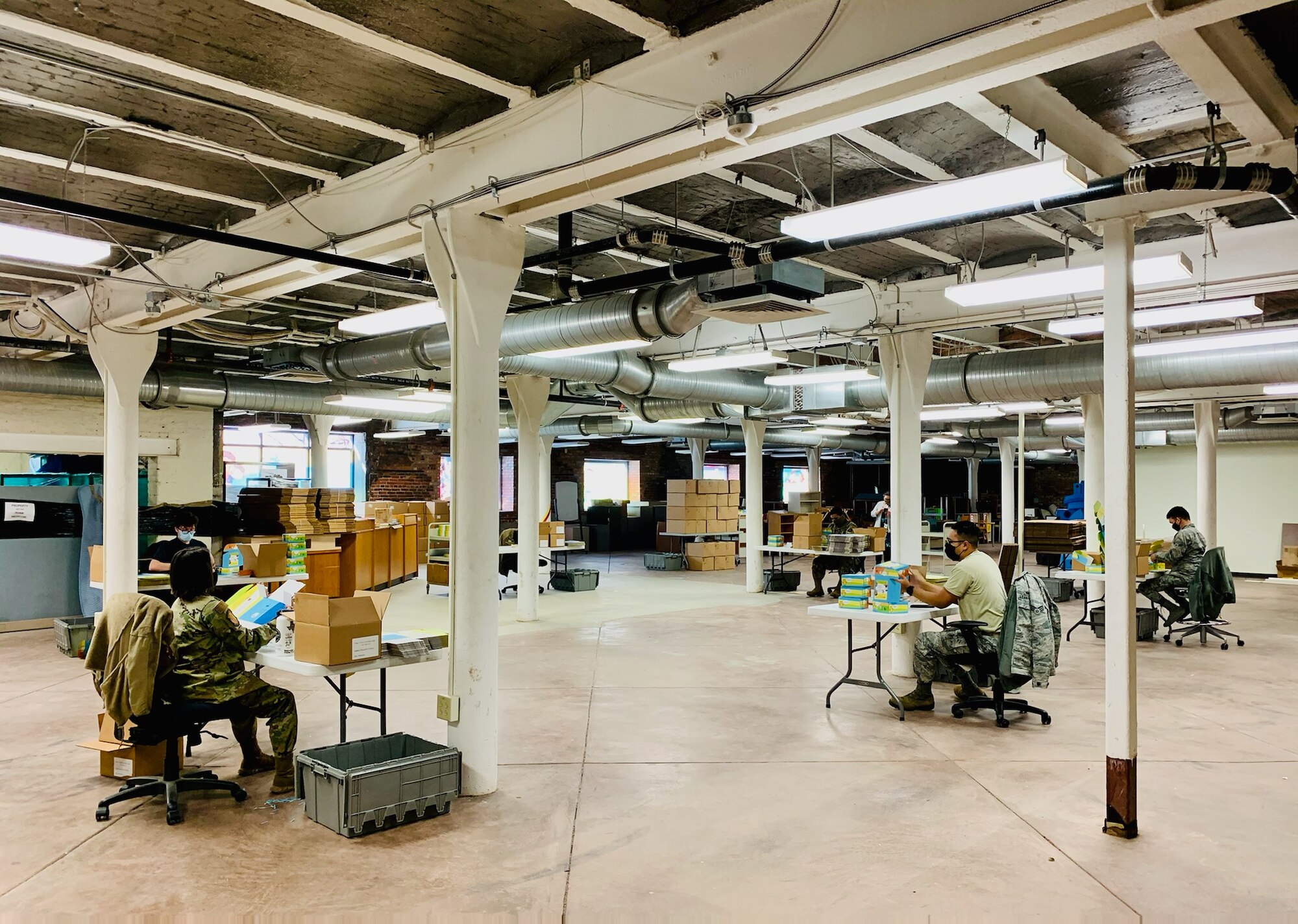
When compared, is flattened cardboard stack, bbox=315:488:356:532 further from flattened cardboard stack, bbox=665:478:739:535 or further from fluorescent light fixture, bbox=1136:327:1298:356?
fluorescent light fixture, bbox=1136:327:1298:356

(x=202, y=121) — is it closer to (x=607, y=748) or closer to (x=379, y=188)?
(x=379, y=188)

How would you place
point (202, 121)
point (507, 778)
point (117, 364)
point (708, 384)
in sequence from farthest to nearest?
point (708, 384) → point (117, 364) → point (507, 778) → point (202, 121)

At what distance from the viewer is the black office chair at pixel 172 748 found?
3928 millimetres

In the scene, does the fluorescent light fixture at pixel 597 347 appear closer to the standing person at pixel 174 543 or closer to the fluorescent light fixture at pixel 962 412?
the standing person at pixel 174 543

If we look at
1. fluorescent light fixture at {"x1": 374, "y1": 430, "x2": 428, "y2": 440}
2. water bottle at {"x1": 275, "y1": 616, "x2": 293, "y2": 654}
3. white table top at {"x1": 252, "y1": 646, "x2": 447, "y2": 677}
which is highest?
fluorescent light fixture at {"x1": 374, "y1": 430, "x2": 428, "y2": 440}

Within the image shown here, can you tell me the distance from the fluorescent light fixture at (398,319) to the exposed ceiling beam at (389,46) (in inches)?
53.3

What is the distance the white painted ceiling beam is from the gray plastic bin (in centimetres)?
261

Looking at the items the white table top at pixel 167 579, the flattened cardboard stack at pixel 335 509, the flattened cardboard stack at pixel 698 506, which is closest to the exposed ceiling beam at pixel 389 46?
the white table top at pixel 167 579

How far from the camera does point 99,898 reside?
3.17 m

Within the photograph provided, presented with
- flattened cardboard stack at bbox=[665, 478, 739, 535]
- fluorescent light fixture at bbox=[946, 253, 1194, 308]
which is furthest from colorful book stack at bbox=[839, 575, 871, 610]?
flattened cardboard stack at bbox=[665, 478, 739, 535]

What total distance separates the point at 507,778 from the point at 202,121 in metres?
3.59

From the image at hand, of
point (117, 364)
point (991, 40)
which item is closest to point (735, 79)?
point (991, 40)

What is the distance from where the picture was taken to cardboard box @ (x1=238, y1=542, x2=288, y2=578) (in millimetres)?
7730

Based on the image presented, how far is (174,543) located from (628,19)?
6.59 m
